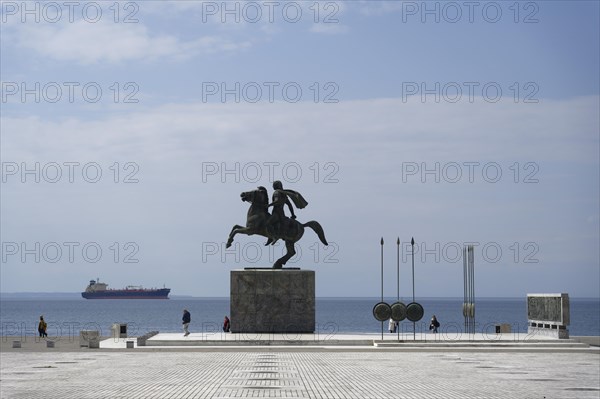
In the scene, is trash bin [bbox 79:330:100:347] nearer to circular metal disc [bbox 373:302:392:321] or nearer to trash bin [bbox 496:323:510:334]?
circular metal disc [bbox 373:302:392:321]

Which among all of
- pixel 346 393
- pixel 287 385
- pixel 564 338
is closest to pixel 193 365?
pixel 287 385

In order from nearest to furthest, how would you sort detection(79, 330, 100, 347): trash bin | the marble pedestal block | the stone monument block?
detection(79, 330, 100, 347): trash bin < the stone monument block < the marble pedestal block

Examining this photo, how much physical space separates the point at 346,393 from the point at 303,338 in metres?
16.0

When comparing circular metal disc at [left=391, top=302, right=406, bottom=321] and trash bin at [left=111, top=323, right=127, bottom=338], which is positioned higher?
circular metal disc at [left=391, top=302, right=406, bottom=321]

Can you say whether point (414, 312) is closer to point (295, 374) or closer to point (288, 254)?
point (288, 254)

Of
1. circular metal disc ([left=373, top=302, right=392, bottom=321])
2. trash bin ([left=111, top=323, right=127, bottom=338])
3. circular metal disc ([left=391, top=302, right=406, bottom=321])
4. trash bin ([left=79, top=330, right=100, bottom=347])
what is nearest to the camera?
trash bin ([left=79, top=330, right=100, bottom=347])

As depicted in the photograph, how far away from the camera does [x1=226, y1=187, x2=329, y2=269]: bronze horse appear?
39.2 metres

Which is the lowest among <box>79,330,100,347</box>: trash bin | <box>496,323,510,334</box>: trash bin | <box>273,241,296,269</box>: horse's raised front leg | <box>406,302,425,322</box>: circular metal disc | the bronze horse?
<box>496,323,510,334</box>: trash bin

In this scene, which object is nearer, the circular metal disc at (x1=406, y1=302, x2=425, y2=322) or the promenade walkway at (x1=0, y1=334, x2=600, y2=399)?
the promenade walkway at (x1=0, y1=334, x2=600, y2=399)

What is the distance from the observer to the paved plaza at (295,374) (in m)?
20.0

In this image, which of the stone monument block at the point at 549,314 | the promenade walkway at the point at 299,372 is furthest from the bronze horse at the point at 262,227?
the stone monument block at the point at 549,314

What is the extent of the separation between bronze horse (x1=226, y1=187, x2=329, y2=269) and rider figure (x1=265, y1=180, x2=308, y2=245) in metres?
0.09

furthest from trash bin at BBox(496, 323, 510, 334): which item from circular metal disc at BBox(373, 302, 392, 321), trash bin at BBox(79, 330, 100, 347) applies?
trash bin at BBox(79, 330, 100, 347)

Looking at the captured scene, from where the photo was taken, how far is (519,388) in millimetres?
20953
